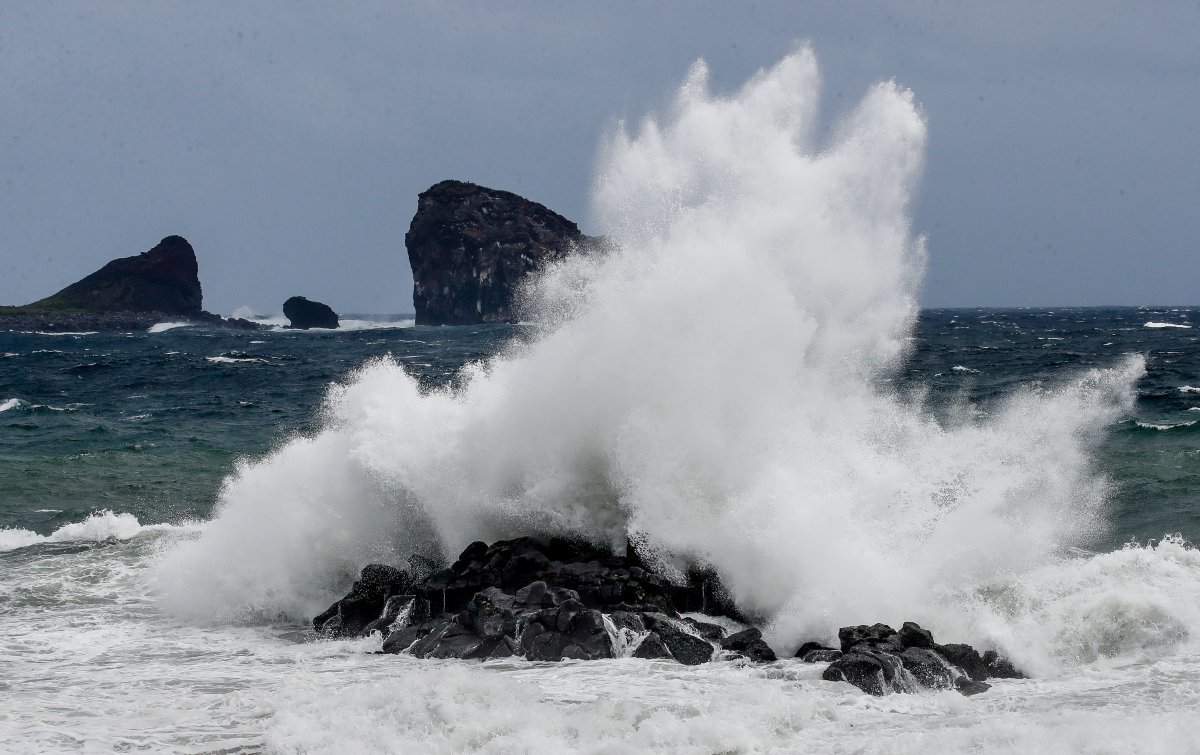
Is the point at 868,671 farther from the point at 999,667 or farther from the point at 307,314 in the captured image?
the point at 307,314

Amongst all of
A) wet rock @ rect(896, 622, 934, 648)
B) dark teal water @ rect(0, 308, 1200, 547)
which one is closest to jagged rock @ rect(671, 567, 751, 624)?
wet rock @ rect(896, 622, 934, 648)

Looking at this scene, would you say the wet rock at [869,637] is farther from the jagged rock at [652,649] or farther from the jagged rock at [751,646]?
the jagged rock at [652,649]

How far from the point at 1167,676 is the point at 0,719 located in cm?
922

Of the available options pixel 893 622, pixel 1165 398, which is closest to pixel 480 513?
pixel 893 622

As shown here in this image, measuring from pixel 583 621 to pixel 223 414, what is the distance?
2314cm

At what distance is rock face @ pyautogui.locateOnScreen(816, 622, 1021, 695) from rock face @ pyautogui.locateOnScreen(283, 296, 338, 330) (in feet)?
413

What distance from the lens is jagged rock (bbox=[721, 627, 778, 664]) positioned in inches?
356

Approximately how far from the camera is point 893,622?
984 cm

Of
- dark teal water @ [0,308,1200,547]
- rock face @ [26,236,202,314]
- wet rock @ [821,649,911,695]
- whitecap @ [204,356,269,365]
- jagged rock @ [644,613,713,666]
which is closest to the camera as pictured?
→ wet rock @ [821,649,911,695]

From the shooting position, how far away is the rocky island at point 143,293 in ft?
426

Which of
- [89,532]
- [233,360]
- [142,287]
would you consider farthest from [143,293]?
[89,532]

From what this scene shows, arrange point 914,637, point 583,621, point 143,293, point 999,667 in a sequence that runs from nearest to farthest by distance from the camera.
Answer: point 999,667, point 914,637, point 583,621, point 143,293

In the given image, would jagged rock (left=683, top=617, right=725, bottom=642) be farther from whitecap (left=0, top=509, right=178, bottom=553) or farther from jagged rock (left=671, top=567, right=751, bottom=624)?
whitecap (left=0, top=509, right=178, bottom=553)

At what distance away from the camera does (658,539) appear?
11.3 meters
